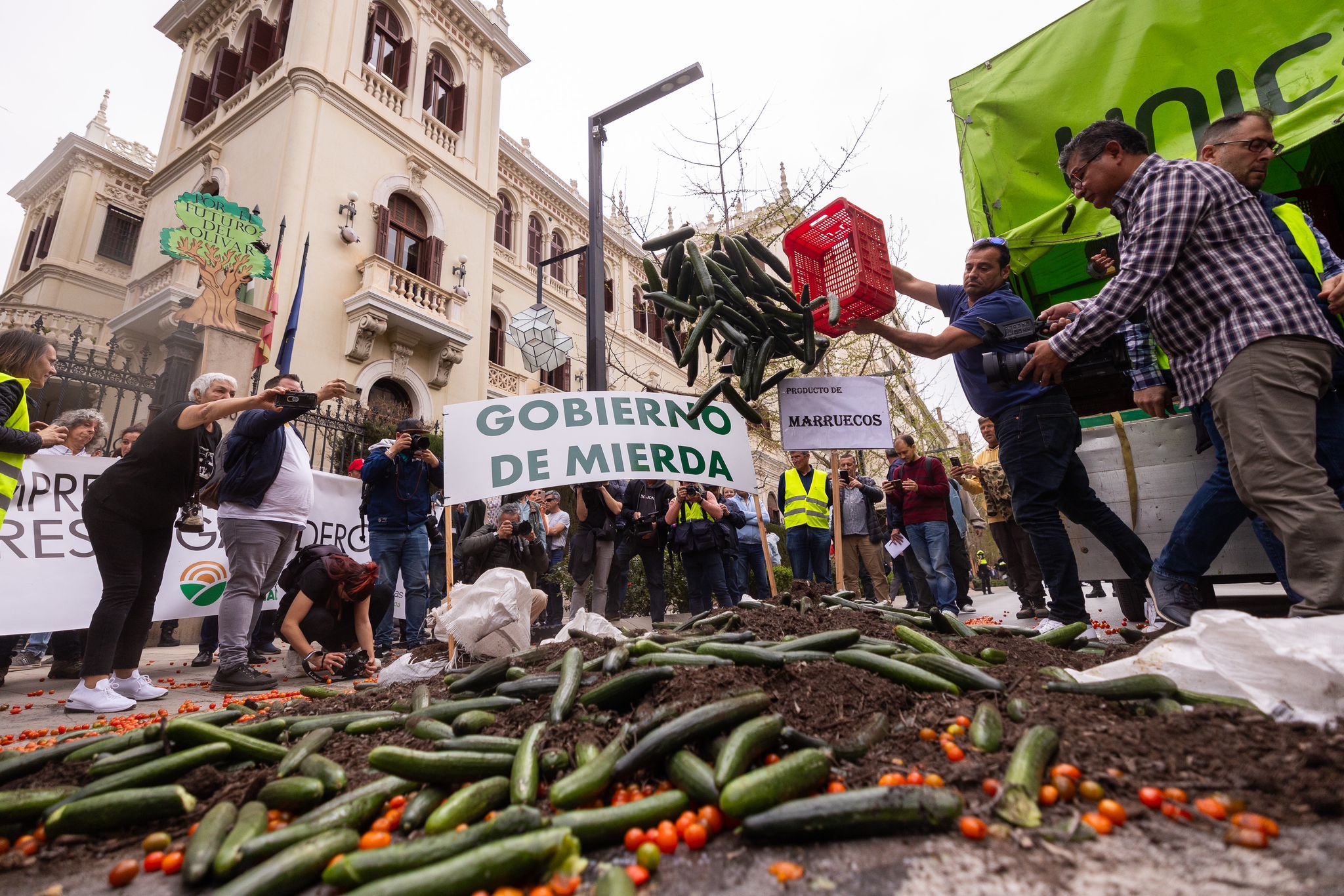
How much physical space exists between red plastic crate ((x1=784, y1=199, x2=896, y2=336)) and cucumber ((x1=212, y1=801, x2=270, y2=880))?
3.97 m

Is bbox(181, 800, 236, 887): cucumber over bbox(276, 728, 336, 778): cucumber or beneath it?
beneath

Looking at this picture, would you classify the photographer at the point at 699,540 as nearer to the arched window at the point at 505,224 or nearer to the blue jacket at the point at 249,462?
the blue jacket at the point at 249,462

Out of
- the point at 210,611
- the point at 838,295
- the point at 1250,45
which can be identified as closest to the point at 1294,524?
the point at 838,295

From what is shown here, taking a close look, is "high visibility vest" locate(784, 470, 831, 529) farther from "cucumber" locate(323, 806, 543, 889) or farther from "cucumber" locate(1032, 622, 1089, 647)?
"cucumber" locate(323, 806, 543, 889)

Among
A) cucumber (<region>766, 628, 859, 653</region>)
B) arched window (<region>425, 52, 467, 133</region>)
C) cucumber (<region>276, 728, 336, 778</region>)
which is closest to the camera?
cucumber (<region>276, 728, 336, 778</region>)

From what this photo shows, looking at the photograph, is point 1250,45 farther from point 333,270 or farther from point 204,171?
point 204,171

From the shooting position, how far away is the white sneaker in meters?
3.82

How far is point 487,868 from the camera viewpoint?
138cm

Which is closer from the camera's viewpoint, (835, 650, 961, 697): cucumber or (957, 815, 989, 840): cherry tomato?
(957, 815, 989, 840): cherry tomato

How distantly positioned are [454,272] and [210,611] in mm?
13311

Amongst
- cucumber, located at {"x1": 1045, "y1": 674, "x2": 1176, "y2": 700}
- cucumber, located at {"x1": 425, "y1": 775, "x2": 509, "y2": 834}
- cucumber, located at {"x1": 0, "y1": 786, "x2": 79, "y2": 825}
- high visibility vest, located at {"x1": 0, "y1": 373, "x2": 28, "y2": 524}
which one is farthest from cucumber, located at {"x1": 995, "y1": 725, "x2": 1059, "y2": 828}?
high visibility vest, located at {"x1": 0, "y1": 373, "x2": 28, "y2": 524}

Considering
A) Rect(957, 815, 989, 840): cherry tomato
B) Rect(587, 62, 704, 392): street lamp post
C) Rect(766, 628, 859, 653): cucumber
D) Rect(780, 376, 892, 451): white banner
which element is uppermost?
Rect(587, 62, 704, 392): street lamp post

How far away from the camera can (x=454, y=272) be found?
1780cm

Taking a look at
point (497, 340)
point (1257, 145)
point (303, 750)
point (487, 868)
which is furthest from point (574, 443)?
point (497, 340)
